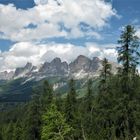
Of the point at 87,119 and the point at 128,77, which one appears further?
the point at 87,119

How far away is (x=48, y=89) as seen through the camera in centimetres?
6109

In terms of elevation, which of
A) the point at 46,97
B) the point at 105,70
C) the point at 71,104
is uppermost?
the point at 105,70

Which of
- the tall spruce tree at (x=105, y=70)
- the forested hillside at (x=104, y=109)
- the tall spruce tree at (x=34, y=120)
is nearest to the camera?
the forested hillside at (x=104, y=109)

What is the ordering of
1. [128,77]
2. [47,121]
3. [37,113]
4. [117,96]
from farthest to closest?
[37,113]
[47,121]
[117,96]
[128,77]

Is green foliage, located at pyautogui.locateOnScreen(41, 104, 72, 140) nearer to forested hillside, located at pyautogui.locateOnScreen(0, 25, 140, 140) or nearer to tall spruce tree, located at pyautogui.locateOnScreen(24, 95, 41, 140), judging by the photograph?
forested hillside, located at pyautogui.locateOnScreen(0, 25, 140, 140)

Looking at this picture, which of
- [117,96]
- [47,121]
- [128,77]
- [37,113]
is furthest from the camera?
[37,113]

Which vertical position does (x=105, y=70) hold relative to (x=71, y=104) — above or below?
above

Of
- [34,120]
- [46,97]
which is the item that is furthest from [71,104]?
[34,120]

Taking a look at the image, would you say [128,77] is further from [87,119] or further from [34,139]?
[34,139]

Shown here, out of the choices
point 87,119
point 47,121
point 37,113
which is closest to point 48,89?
point 37,113

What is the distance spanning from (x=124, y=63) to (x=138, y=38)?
3.42 metres

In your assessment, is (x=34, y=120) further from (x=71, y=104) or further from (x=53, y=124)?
(x=53, y=124)

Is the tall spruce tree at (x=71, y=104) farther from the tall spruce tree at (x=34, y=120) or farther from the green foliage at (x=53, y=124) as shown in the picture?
the green foliage at (x=53, y=124)

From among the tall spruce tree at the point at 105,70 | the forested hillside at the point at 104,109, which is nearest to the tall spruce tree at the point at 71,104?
the forested hillside at the point at 104,109
